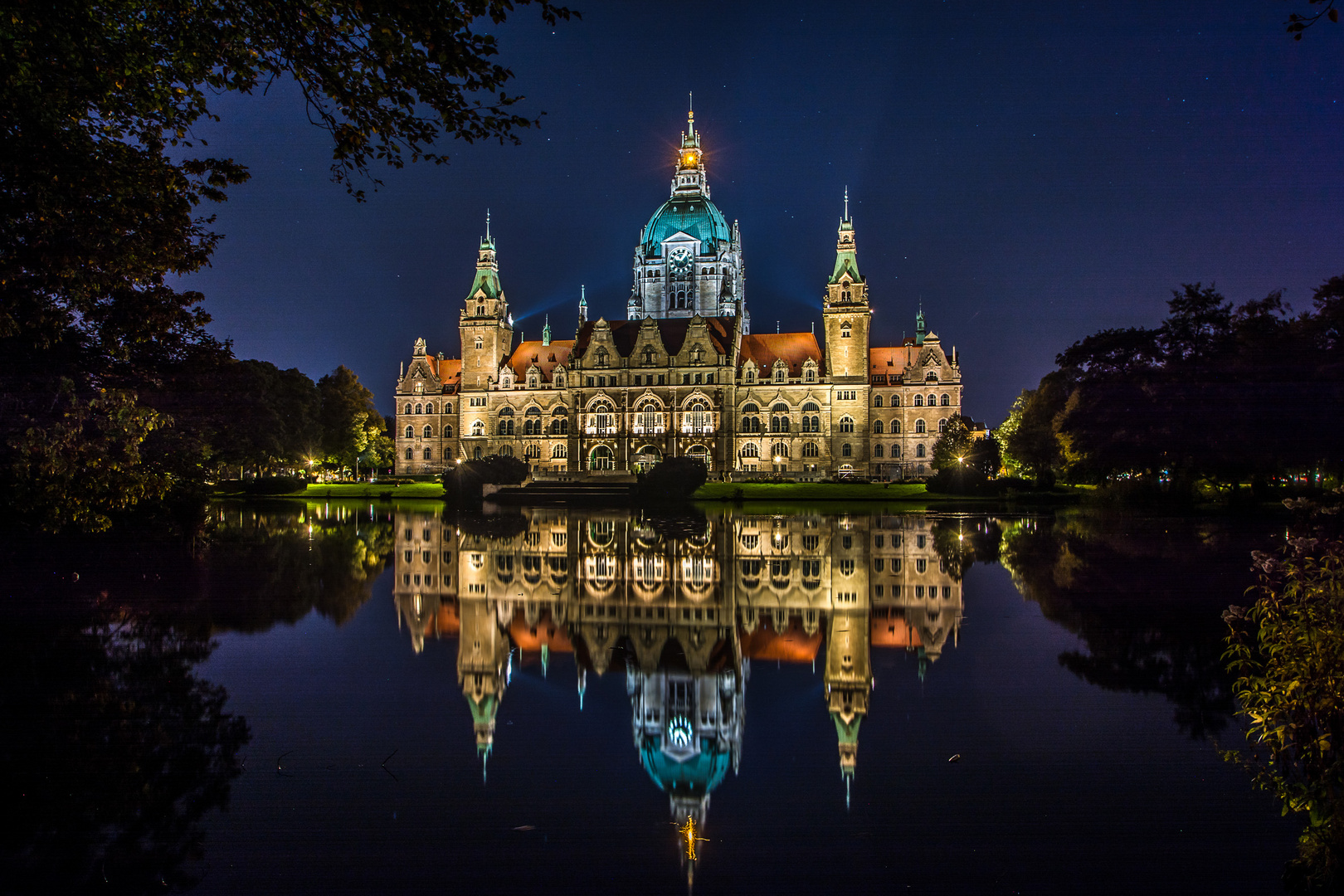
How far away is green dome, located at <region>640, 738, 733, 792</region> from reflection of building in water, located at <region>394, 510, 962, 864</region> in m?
0.01

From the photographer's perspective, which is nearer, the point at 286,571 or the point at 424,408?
the point at 286,571

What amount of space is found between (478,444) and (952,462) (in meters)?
48.7

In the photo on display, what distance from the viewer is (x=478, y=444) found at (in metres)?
81.9

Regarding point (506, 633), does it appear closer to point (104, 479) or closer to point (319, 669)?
point (319, 669)

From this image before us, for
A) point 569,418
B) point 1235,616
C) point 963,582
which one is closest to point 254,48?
point 1235,616

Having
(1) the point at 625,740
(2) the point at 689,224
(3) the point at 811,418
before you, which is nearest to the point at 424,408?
(2) the point at 689,224

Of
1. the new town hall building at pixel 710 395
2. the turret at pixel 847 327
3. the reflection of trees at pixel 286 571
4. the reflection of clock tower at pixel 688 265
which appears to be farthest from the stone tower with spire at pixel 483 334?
the reflection of trees at pixel 286 571

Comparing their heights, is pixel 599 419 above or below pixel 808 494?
A: above

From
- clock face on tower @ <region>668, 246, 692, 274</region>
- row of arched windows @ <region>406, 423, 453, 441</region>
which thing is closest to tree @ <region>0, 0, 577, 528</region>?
row of arched windows @ <region>406, 423, 453, 441</region>

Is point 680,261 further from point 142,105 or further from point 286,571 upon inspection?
point 142,105

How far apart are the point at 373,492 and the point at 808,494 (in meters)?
29.3

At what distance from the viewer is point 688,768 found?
5.37 metres

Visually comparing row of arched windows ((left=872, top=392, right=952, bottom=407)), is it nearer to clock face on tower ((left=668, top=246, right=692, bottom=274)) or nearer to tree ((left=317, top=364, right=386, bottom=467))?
clock face on tower ((left=668, top=246, right=692, bottom=274))

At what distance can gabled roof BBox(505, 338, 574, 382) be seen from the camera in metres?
82.1
